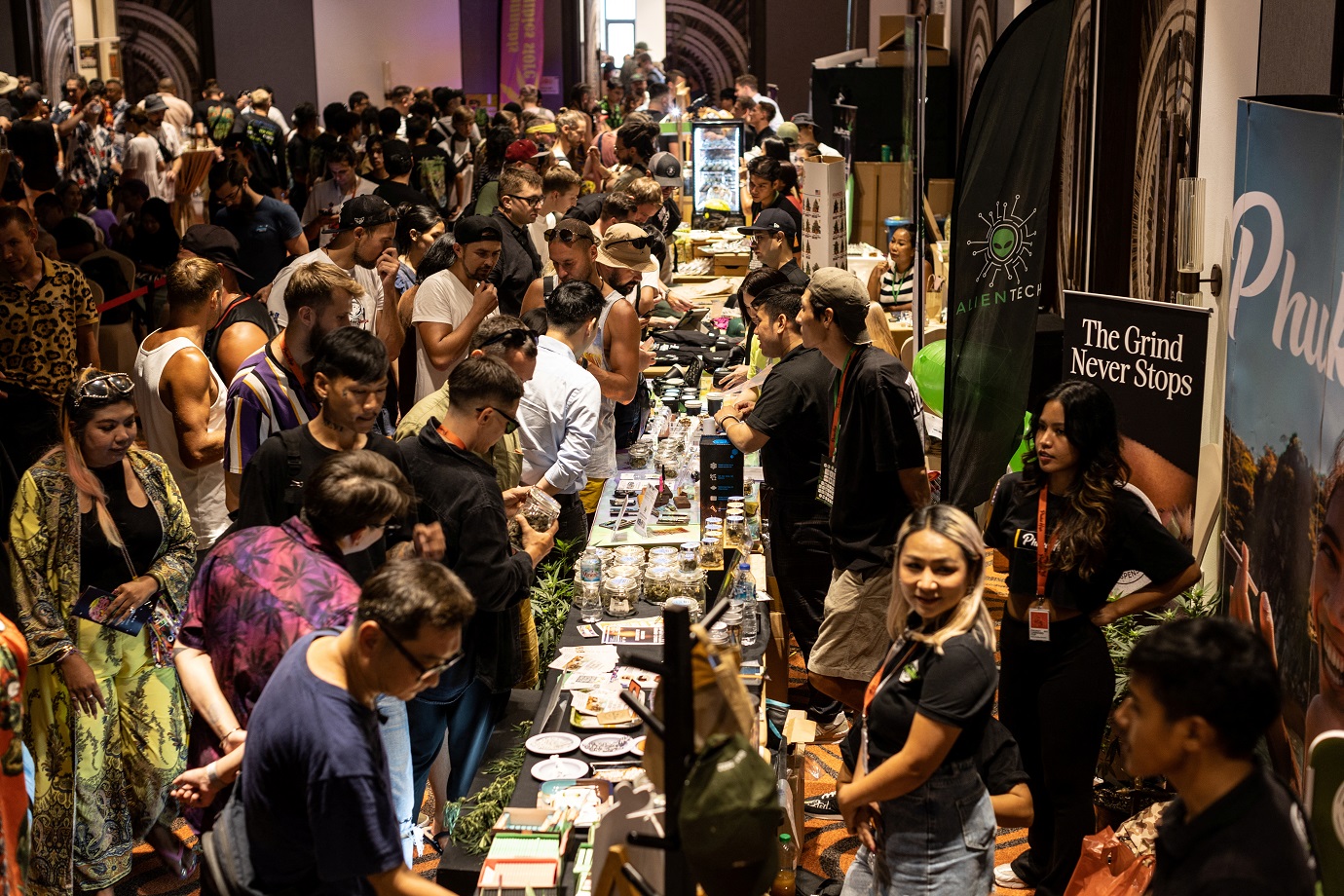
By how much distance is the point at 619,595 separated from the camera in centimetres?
410

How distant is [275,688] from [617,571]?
2.01 metres

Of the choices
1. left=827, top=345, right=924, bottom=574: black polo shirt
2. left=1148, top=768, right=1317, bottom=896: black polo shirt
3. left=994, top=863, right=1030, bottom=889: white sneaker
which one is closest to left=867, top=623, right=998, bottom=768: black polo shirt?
left=1148, top=768, right=1317, bottom=896: black polo shirt

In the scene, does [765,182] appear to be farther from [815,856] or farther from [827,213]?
[815,856]

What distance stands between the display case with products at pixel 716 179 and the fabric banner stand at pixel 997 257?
26.3ft

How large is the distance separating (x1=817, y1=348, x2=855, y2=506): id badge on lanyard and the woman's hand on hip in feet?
7.26

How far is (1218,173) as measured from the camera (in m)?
4.52

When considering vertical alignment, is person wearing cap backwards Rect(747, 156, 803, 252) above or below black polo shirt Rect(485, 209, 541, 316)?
above

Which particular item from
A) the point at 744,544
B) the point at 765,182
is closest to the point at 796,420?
the point at 744,544

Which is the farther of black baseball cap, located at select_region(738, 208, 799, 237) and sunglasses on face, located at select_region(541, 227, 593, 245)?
black baseball cap, located at select_region(738, 208, 799, 237)

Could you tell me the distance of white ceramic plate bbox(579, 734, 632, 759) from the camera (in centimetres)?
329

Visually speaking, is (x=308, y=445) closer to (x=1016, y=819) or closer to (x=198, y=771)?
(x=198, y=771)

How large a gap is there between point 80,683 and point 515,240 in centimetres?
361

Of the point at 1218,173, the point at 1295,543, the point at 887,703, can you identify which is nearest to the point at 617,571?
the point at 887,703

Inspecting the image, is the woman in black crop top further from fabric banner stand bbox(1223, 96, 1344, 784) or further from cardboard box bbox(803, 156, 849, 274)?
cardboard box bbox(803, 156, 849, 274)
